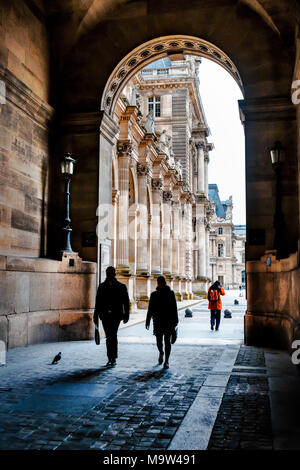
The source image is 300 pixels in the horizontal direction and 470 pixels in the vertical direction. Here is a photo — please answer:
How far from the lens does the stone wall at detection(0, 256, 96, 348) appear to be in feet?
34.5

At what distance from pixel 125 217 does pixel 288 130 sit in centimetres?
1185

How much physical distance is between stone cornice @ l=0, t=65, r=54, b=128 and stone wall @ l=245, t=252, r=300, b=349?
22.4ft

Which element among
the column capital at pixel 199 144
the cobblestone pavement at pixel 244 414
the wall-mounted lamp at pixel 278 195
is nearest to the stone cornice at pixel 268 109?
the wall-mounted lamp at pixel 278 195

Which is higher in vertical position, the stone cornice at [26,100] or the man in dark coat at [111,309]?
the stone cornice at [26,100]

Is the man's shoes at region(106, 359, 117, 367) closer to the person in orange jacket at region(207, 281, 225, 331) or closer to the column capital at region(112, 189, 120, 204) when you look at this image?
the person in orange jacket at region(207, 281, 225, 331)

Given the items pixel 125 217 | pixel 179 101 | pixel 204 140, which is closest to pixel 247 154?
pixel 125 217

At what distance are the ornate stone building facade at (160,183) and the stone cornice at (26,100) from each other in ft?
32.7

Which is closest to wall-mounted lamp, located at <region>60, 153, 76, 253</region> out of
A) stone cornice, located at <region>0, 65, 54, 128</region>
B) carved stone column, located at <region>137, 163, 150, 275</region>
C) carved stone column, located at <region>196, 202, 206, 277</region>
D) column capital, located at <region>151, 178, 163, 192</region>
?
stone cornice, located at <region>0, 65, 54, 128</region>

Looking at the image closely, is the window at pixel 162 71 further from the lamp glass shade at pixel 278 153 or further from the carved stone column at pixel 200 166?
the lamp glass shade at pixel 278 153

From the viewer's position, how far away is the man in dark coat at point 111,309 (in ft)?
28.7

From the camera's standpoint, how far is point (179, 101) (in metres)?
46.7

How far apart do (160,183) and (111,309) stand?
24418 millimetres

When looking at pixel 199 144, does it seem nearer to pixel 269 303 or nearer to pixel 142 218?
pixel 142 218
